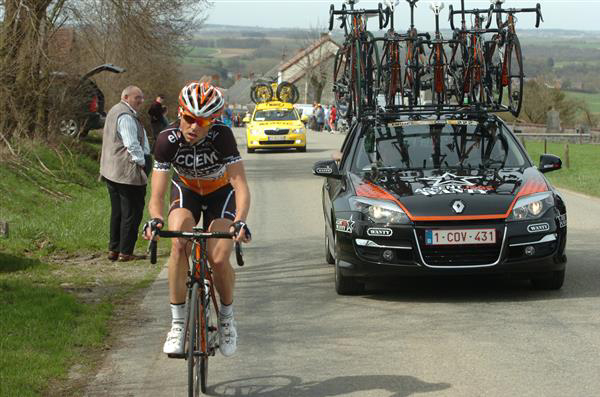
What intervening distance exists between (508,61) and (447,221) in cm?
611

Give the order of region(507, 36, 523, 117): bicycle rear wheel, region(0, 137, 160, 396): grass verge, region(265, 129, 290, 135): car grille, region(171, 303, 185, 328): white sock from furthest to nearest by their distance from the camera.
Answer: region(265, 129, 290, 135): car grille
region(507, 36, 523, 117): bicycle rear wheel
region(0, 137, 160, 396): grass verge
region(171, 303, 185, 328): white sock

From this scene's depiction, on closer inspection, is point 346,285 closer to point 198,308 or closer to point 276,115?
point 198,308

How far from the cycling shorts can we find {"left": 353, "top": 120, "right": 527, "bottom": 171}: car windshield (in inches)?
157

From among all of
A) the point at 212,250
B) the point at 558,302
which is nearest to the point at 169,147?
the point at 212,250

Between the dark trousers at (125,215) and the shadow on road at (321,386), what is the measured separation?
6016mm

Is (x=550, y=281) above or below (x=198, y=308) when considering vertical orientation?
below

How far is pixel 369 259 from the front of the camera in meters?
9.74

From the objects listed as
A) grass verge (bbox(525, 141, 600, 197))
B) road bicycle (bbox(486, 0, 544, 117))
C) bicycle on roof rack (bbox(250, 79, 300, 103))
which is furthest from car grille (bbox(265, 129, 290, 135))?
road bicycle (bbox(486, 0, 544, 117))

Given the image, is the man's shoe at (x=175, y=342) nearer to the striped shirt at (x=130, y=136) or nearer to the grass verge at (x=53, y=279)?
the grass verge at (x=53, y=279)

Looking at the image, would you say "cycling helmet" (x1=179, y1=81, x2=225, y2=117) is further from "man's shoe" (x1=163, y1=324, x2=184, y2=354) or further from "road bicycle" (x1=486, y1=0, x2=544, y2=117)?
"road bicycle" (x1=486, y1=0, x2=544, y2=117)

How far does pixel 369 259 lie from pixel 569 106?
7719 cm

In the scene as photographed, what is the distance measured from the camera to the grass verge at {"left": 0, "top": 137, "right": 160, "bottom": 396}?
24.3 ft

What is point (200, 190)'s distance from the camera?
698 centimetres

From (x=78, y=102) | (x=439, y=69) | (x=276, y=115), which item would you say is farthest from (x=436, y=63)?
(x=276, y=115)
